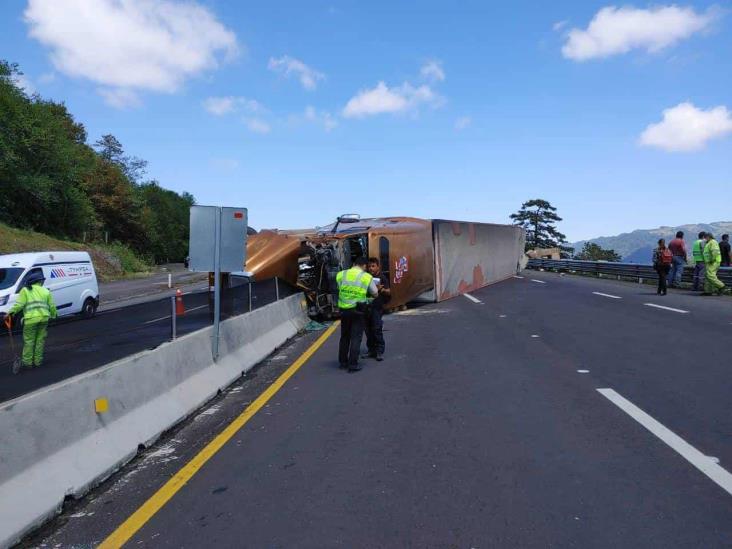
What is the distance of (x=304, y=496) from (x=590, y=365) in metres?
6.12

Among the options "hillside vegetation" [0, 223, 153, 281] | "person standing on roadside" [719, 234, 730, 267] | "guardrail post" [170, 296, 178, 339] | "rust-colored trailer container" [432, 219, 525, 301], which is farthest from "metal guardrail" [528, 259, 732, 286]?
"hillside vegetation" [0, 223, 153, 281]

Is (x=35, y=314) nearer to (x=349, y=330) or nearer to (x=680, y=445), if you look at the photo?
(x=349, y=330)

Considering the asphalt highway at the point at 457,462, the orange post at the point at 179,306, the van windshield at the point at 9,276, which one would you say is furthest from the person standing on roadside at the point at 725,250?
the van windshield at the point at 9,276

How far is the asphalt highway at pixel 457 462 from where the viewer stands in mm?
4008

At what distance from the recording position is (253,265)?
16000mm

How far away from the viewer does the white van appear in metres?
17.6

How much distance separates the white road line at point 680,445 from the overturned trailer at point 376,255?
1015 centimetres

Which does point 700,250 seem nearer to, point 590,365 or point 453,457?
point 590,365

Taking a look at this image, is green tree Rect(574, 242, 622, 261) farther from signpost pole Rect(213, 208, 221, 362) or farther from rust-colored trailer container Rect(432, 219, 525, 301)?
signpost pole Rect(213, 208, 221, 362)

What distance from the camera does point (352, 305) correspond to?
9.80m

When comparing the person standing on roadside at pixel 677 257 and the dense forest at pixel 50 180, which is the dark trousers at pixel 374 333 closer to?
the person standing on roadside at pixel 677 257

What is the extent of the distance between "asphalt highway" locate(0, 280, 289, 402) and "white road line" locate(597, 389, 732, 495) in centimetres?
Result: 527

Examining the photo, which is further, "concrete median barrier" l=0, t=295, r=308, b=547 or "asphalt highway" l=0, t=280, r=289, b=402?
"asphalt highway" l=0, t=280, r=289, b=402

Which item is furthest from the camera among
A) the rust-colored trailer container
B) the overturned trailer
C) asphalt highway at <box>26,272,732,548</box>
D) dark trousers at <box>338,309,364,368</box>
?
the rust-colored trailer container
